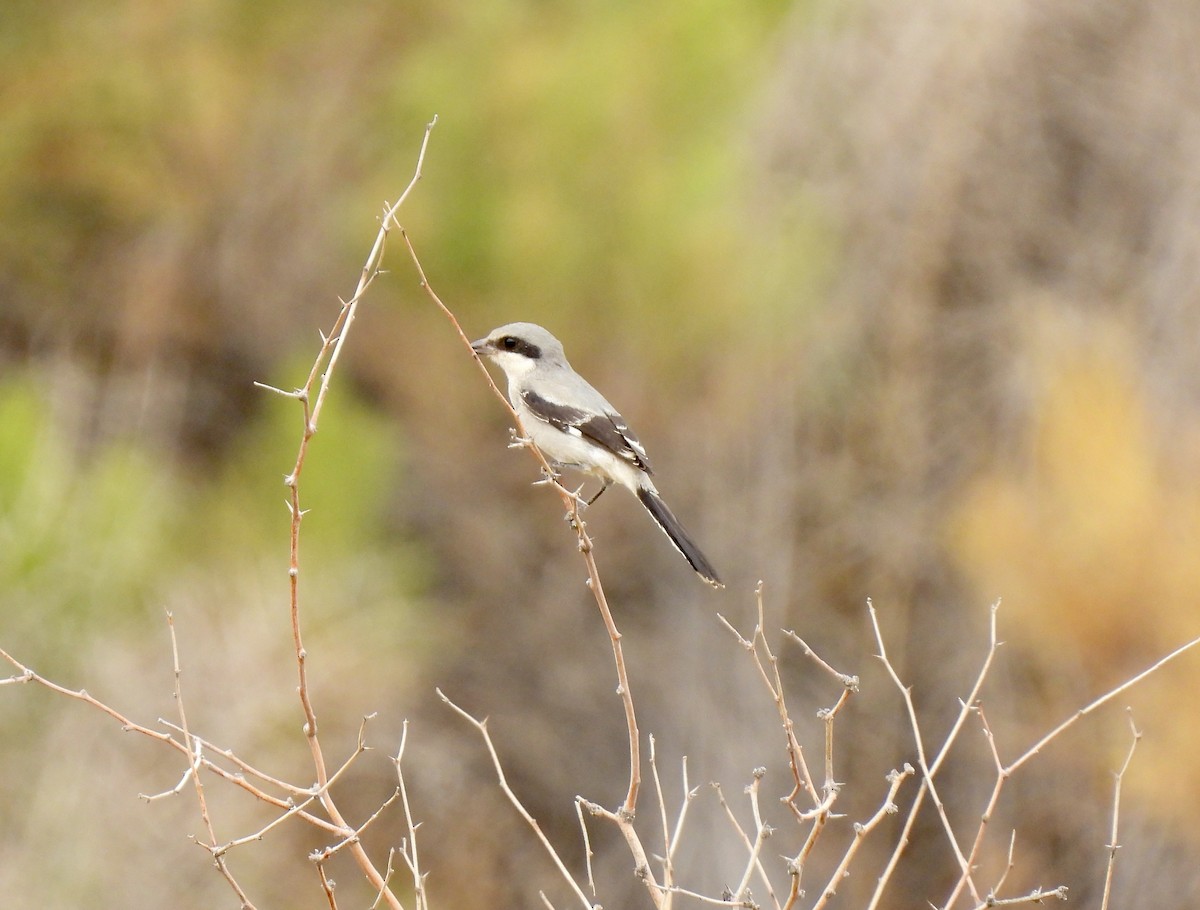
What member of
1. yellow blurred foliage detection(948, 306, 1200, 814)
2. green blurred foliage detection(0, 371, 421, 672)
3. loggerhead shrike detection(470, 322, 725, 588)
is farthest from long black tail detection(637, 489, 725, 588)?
green blurred foliage detection(0, 371, 421, 672)

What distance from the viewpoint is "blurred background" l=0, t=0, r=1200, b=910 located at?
18.8 feet

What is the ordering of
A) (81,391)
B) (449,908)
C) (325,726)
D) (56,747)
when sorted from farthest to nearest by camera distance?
(449,908)
(81,391)
(325,726)
(56,747)

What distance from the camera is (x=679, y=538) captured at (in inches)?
130

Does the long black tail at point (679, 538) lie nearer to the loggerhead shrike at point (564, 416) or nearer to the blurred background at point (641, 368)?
the loggerhead shrike at point (564, 416)

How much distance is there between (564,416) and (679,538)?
1.74 feet

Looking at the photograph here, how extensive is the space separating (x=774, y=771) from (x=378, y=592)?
6.83ft

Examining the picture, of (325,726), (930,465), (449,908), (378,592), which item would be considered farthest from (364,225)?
(449,908)

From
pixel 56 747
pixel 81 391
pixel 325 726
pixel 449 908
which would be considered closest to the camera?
pixel 56 747

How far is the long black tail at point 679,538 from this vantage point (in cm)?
308

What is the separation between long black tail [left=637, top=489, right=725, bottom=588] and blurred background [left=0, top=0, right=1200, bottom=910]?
2.40m

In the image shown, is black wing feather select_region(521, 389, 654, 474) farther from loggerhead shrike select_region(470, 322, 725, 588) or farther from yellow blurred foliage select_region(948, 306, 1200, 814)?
yellow blurred foliage select_region(948, 306, 1200, 814)

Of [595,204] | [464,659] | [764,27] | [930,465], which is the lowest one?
[464,659]

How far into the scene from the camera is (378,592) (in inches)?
236

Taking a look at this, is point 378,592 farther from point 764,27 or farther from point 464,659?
point 764,27
